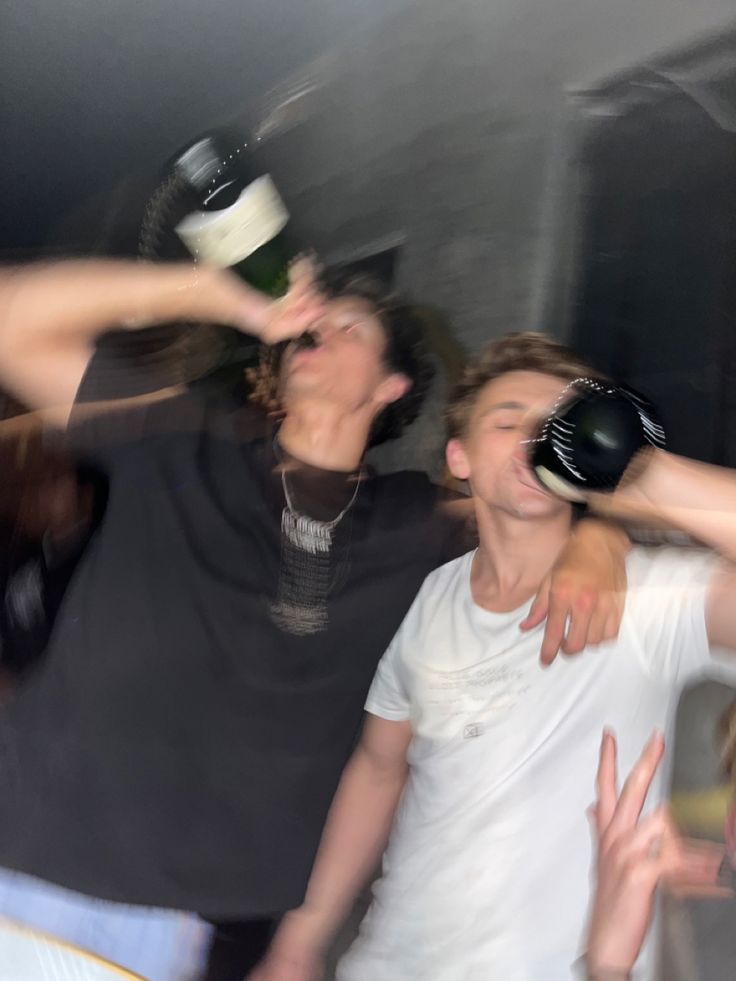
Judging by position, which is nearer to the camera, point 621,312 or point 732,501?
point 732,501

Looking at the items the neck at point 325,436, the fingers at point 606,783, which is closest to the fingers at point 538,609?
the fingers at point 606,783

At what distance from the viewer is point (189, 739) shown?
0.79m

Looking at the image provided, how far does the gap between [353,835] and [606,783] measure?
242mm

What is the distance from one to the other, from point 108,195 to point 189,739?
550mm

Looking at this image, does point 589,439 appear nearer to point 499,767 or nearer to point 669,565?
point 669,565

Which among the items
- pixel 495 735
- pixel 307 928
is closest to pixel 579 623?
pixel 495 735

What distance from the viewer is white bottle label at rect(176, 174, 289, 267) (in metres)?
0.74

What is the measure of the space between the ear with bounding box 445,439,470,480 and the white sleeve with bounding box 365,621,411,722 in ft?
A: 0.56

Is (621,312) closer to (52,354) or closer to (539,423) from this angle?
(539,423)

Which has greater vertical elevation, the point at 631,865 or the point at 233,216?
the point at 233,216

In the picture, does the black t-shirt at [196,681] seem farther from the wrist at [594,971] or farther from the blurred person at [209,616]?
the wrist at [594,971]

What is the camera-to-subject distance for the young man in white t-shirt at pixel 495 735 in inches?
28.5

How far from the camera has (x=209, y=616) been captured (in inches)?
31.4

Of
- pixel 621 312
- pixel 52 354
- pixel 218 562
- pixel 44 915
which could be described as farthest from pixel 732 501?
pixel 44 915
